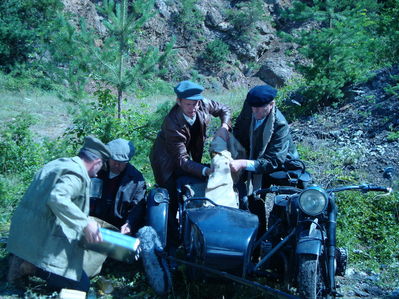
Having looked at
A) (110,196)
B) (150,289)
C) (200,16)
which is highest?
(200,16)

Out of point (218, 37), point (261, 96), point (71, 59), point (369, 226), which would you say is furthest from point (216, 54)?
point (261, 96)

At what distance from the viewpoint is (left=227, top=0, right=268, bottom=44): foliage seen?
26.8 meters

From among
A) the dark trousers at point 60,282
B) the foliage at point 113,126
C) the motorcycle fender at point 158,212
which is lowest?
the dark trousers at point 60,282

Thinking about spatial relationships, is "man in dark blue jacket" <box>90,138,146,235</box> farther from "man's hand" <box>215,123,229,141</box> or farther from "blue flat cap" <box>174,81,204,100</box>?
"man's hand" <box>215,123,229,141</box>

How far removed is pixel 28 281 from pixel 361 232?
3.91 meters

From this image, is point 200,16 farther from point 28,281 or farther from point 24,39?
point 28,281

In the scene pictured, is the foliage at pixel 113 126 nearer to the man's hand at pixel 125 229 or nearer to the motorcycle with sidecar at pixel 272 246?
the man's hand at pixel 125 229

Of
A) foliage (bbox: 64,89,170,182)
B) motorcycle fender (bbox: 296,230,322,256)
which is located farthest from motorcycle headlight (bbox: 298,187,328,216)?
foliage (bbox: 64,89,170,182)

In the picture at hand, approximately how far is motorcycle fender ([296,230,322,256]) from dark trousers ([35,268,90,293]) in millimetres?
1866

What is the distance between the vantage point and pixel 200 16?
27281 mm

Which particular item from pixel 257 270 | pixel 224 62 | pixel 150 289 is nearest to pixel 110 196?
pixel 150 289

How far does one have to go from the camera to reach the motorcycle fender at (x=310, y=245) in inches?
150

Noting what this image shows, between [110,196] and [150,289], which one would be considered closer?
[150,289]

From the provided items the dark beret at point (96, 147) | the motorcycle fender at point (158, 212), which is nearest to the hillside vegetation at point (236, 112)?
the motorcycle fender at point (158, 212)
